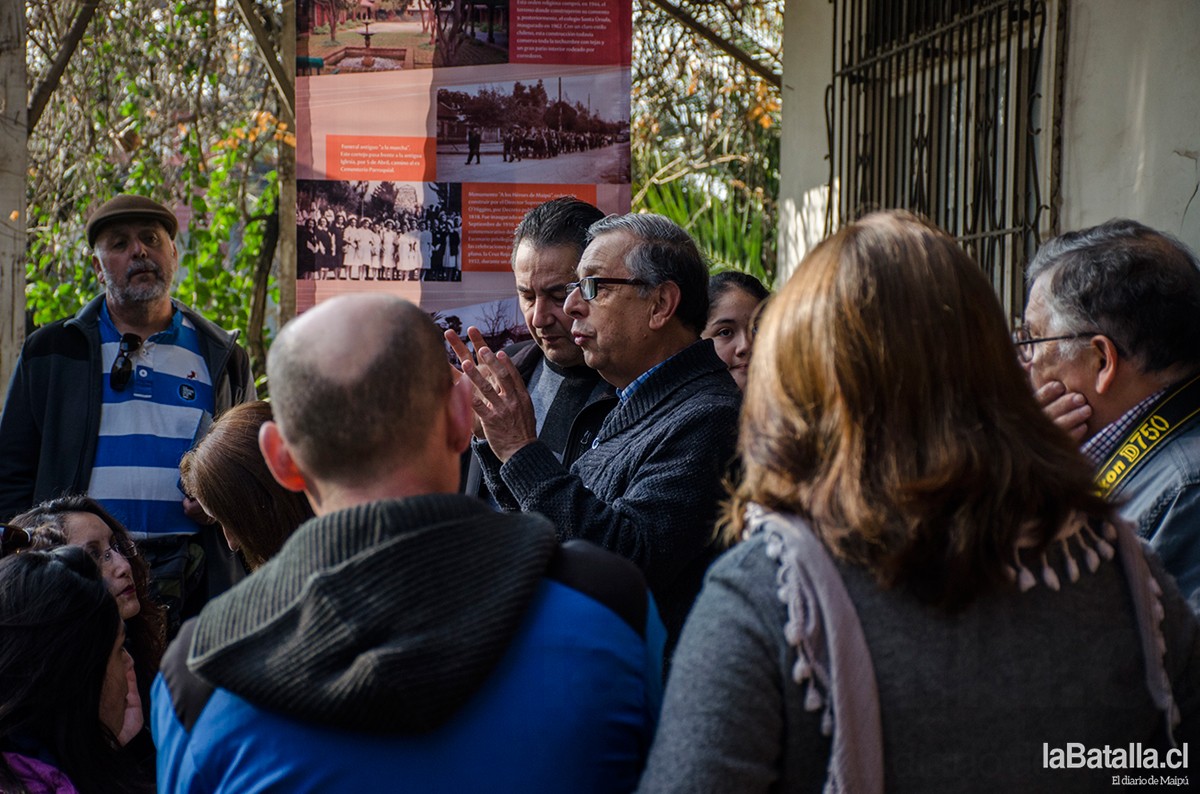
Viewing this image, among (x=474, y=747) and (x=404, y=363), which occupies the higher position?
(x=404, y=363)

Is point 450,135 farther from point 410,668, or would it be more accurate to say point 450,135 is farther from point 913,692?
point 913,692

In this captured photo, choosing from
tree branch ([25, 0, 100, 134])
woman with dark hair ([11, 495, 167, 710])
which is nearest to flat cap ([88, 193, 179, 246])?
tree branch ([25, 0, 100, 134])

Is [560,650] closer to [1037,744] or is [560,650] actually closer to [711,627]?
[711,627]

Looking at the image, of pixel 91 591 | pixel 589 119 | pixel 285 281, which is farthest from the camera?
pixel 285 281

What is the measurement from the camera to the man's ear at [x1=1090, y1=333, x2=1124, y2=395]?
8.03 feet

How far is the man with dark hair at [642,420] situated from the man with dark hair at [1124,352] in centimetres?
73

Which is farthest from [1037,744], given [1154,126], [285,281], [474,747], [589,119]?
[285,281]

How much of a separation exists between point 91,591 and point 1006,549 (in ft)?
6.32

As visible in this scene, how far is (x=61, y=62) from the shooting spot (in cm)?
624

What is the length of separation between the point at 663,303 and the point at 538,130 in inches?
66.8

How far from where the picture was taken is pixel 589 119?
15.3 ft

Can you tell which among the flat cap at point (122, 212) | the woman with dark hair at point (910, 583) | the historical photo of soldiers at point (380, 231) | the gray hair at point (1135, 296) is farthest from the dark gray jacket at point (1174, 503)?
the flat cap at point (122, 212)

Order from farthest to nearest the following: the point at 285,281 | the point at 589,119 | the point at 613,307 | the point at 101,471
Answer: the point at 285,281 → the point at 589,119 → the point at 101,471 → the point at 613,307

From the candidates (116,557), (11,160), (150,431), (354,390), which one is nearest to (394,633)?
(354,390)
